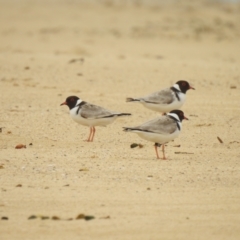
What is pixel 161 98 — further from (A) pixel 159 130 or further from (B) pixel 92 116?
(A) pixel 159 130

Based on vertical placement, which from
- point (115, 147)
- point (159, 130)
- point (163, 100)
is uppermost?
point (159, 130)

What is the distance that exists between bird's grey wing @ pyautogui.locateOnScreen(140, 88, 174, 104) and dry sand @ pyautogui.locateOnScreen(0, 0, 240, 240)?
1.37 ft

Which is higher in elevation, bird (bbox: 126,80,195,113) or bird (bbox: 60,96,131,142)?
bird (bbox: 60,96,131,142)

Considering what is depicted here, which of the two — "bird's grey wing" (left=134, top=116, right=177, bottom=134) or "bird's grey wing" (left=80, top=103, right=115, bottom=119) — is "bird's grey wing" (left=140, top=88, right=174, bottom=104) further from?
"bird's grey wing" (left=134, top=116, right=177, bottom=134)

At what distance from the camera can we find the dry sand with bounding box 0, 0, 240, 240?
7.92 m

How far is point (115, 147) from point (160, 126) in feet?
2.96

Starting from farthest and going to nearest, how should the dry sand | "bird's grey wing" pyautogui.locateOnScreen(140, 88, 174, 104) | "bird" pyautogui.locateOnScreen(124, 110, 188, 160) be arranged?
1. "bird's grey wing" pyautogui.locateOnScreen(140, 88, 174, 104)
2. "bird" pyautogui.locateOnScreen(124, 110, 188, 160)
3. the dry sand

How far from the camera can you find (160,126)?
10695 mm

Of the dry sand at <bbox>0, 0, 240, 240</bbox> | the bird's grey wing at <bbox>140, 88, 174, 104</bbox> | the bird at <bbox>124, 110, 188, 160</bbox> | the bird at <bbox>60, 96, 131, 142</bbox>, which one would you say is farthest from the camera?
the bird's grey wing at <bbox>140, 88, 174, 104</bbox>

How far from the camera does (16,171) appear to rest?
31.4 feet

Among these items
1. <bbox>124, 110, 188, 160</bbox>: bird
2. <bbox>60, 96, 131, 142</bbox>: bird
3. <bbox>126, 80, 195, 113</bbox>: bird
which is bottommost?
<bbox>126, 80, 195, 113</bbox>: bird

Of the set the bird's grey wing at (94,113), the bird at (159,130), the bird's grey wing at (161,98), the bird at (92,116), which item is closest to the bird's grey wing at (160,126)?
the bird at (159,130)

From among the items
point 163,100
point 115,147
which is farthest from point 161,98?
point 115,147

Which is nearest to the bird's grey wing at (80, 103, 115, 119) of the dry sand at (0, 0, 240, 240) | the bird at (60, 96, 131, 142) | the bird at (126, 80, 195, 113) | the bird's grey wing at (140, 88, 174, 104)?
the bird at (60, 96, 131, 142)
